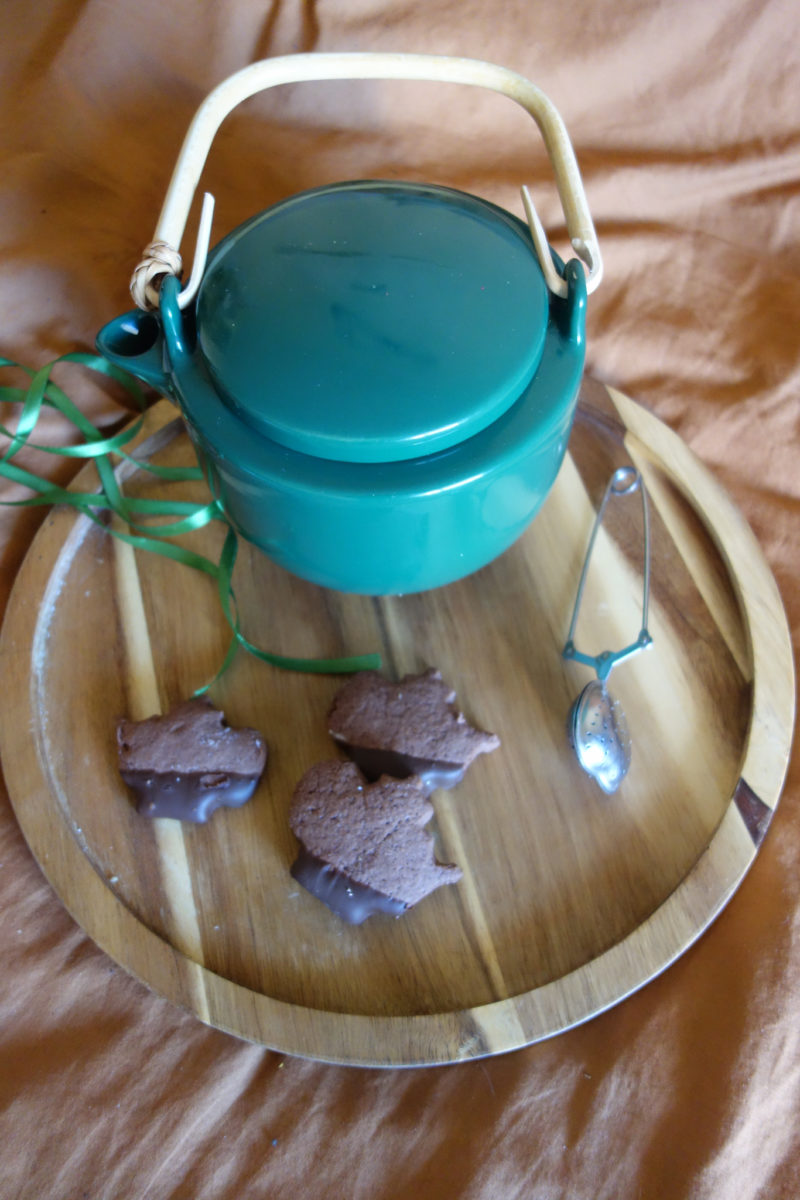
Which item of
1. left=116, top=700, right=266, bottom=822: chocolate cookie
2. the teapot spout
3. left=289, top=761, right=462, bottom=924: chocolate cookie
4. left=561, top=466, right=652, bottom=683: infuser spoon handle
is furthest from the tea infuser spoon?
the teapot spout

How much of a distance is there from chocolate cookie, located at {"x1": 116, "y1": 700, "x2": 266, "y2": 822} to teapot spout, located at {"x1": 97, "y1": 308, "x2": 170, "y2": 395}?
27 centimetres

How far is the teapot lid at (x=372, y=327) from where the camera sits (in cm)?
52

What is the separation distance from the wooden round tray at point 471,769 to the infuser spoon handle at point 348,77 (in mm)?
281

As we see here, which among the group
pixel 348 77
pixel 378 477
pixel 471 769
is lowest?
pixel 471 769

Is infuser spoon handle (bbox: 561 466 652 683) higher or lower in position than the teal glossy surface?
lower

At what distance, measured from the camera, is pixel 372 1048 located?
0.59 m

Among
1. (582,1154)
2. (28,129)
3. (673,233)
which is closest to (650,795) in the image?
(582,1154)

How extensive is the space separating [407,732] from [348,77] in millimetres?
511

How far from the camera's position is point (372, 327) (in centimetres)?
54

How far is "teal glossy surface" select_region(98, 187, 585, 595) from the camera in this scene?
1.77 feet

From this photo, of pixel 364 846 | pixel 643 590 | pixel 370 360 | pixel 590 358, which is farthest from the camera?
pixel 590 358

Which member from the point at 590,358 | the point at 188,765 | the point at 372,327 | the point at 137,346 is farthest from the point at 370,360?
the point at 590,358

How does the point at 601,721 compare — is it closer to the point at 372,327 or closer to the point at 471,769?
the point at 471,769

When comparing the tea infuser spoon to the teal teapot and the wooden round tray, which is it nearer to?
the wooden round tray
